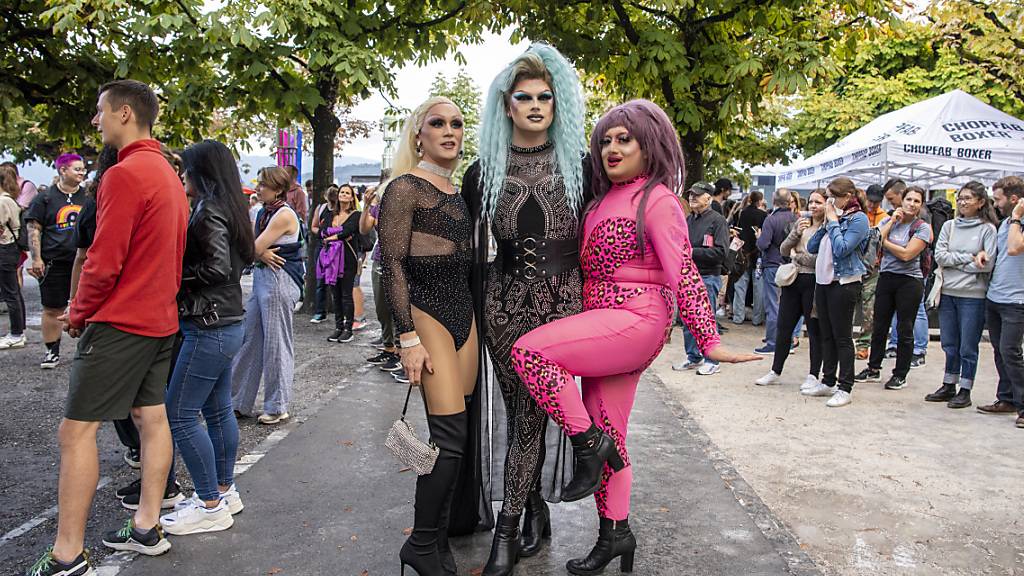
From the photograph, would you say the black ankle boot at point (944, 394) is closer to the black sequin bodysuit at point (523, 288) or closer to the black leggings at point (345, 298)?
the black sequin bodysuit at point (523, 288)

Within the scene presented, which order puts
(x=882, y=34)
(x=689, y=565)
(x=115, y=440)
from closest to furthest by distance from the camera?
(x=689, y=565) < (x=115, y=440) < (x=882, y=34)

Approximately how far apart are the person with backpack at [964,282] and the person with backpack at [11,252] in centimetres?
987

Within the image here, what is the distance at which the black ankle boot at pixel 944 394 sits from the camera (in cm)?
745

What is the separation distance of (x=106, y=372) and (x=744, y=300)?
36.1 ft

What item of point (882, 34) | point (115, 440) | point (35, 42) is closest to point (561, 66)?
point (115, 440)

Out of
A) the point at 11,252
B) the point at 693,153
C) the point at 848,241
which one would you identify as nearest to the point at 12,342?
the point at 11,252

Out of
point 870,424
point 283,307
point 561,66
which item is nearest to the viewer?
point 561,66

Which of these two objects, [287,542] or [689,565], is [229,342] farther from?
[689,565]

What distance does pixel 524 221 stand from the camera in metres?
3.35

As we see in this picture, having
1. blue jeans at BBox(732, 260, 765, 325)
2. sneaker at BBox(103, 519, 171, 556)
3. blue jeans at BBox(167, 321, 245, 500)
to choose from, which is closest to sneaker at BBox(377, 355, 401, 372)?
blue jeans at BBox(167, 321, 245, 500)

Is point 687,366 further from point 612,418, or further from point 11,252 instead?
point 11,252

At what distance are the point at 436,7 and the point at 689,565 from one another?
9565mm

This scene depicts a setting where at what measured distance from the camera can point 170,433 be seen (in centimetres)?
376

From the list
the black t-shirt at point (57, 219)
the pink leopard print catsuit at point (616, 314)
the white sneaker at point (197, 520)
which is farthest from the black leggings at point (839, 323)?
the black t-shirt at point (57, 219)
